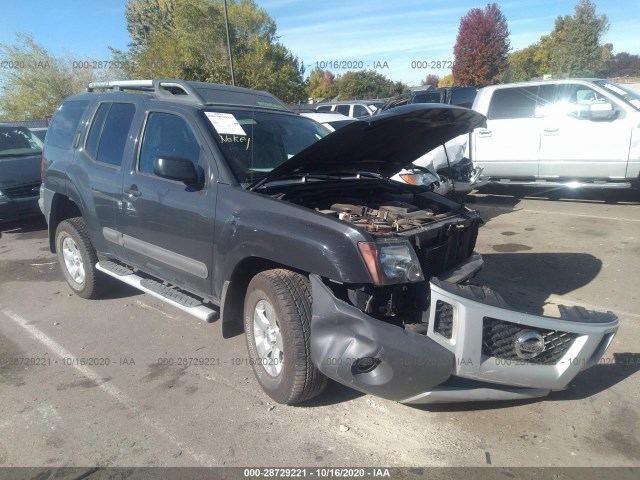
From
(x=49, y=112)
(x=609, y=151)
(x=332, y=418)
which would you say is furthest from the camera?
(x=49, y=112)

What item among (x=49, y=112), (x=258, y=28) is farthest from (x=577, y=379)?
(x=49, y=112)

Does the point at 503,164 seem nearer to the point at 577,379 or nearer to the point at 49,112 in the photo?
the point at 577,379

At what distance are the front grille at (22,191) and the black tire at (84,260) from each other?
3.68m

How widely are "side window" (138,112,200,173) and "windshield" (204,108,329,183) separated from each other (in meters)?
0.23

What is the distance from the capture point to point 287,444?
2.96m

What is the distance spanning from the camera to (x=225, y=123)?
3.82 m

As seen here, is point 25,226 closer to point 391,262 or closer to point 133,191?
point 133,191

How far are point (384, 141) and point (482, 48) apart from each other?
4813 centimetres

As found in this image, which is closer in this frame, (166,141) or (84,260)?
(166,141)

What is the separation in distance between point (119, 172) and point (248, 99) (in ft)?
4.40

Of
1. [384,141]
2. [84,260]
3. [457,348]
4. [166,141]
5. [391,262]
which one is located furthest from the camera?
[84,260]

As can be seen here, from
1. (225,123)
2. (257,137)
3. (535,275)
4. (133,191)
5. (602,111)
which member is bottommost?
(535,275)

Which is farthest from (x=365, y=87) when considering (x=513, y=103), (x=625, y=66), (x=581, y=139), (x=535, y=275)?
(x=535, y=275)

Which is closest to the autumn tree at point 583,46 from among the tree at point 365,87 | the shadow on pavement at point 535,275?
the tree at point 365,87
